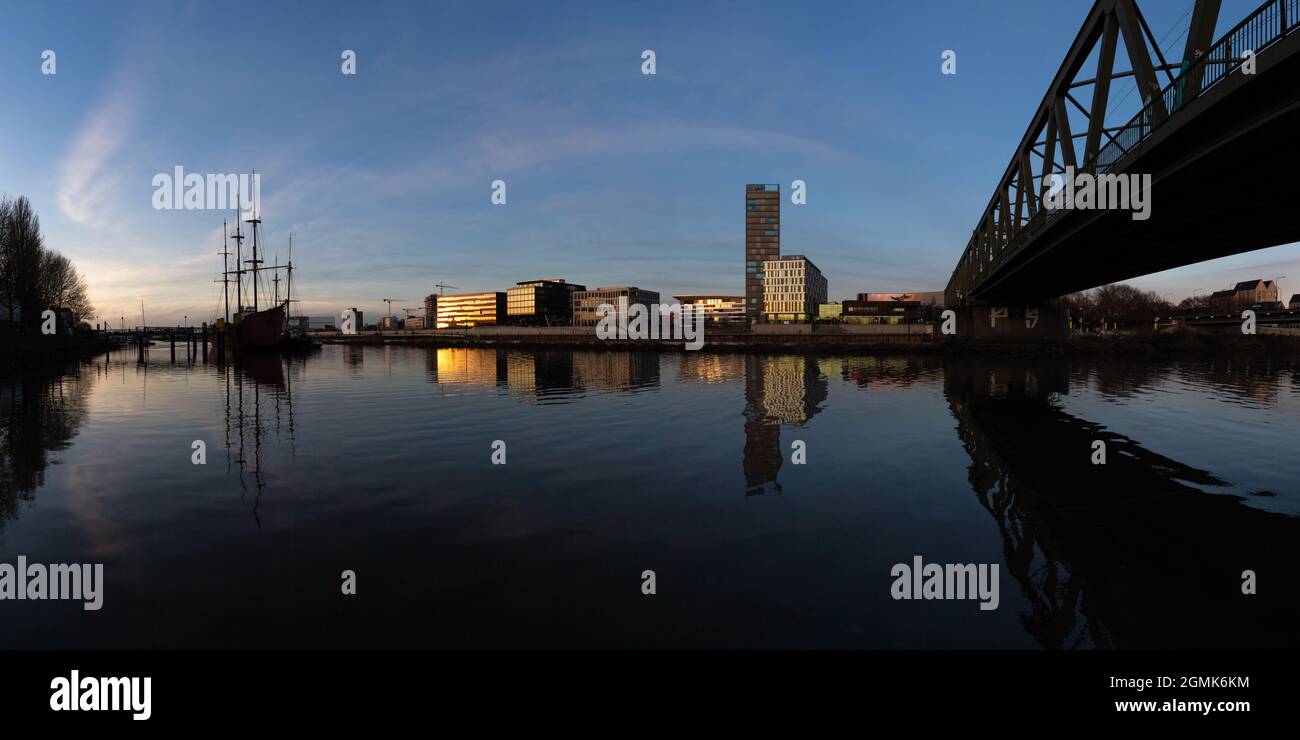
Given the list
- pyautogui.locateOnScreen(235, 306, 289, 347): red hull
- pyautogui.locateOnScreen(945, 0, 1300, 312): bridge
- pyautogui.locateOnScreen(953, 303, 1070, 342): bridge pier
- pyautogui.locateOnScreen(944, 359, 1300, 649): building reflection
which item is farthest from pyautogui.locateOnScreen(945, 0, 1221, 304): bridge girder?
pyautogui.locateOnScreen(235, 306, 289, 347): red hull

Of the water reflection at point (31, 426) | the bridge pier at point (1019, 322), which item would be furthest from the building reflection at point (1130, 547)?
the bridge pier at point (1019, 322)

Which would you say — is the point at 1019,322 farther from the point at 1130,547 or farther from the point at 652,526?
the point at 652,526

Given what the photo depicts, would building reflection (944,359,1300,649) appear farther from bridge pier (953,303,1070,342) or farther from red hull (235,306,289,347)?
red hull (235,306,289,347)

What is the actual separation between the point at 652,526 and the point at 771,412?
53.4 ft

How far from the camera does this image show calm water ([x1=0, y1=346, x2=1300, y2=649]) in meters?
7.12

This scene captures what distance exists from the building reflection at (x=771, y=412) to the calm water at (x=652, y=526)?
0.20 m

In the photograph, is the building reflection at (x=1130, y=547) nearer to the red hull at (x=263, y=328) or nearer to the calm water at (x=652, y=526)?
the calm water at (x=652, y=526)

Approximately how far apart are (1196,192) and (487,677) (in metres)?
26.1

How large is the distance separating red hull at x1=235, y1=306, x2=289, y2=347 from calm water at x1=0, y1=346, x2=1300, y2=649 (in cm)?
7334

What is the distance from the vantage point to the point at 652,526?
10648 millimetres

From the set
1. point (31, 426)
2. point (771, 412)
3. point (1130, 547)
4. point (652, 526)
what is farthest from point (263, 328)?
point (1130, 547)

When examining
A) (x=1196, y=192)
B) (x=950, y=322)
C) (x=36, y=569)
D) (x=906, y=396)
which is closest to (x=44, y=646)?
(x=36, y=569)

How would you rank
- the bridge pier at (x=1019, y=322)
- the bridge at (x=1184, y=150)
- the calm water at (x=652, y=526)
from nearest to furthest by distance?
the calm water at (x=652, y=526) → the bridge at (x=1184, y=150) → the bridge pier at (x=1019, y=322)

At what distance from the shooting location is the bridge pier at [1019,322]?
78625 millimetres
